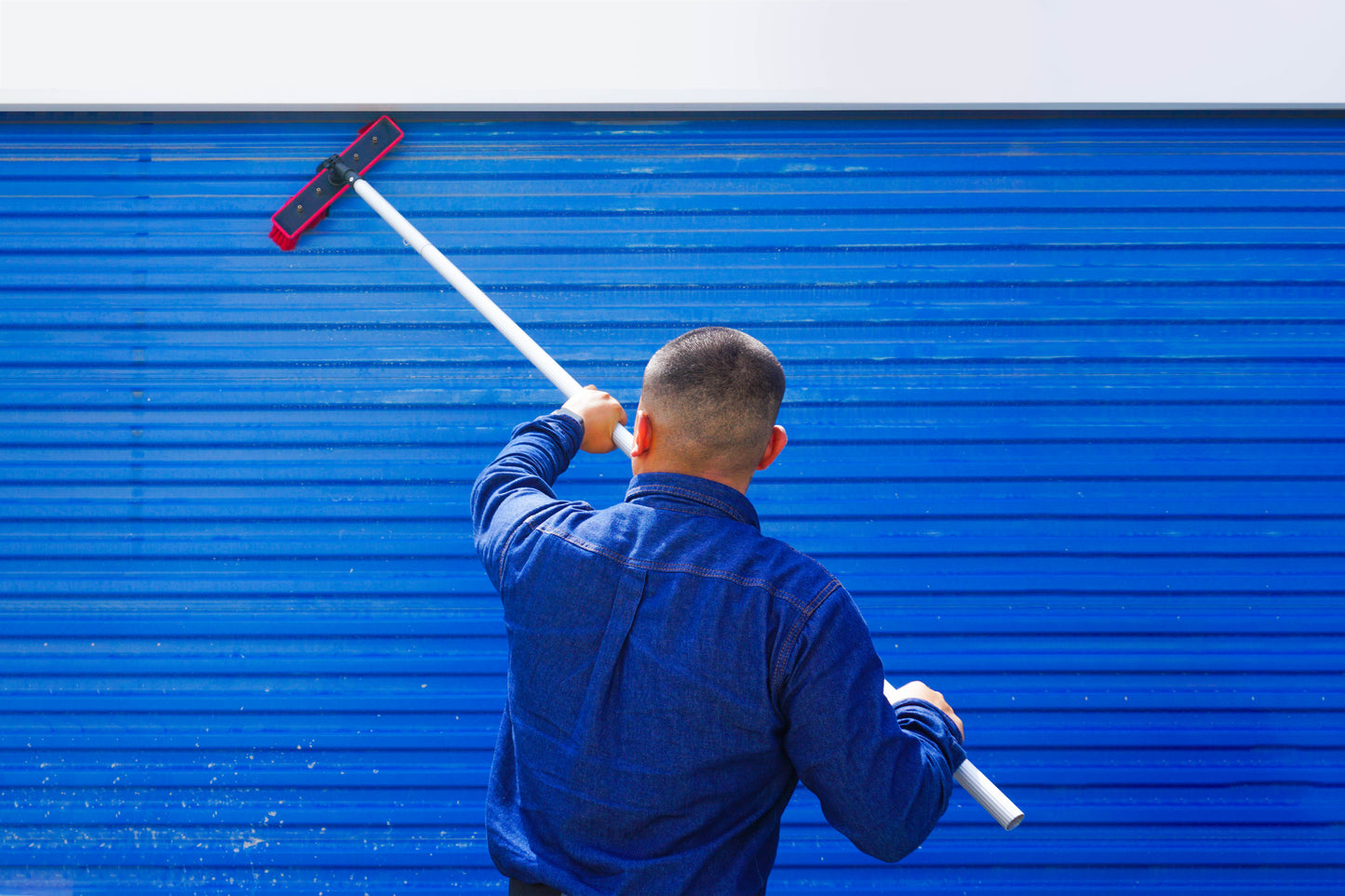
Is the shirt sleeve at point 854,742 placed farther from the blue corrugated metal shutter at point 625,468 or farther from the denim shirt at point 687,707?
the blue corrugated metal shutter at point 625,468

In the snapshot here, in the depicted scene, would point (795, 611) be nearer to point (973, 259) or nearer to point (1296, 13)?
point (973, 259)

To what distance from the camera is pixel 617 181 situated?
300 cm

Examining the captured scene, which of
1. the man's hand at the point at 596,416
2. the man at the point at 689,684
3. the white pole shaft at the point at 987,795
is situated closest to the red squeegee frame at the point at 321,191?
the man's hand at the point at 596,416

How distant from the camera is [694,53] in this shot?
2879 mm

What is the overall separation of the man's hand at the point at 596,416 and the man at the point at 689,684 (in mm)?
420

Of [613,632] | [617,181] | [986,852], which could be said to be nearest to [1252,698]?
[986,852]

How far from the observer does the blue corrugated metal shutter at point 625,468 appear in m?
2.96

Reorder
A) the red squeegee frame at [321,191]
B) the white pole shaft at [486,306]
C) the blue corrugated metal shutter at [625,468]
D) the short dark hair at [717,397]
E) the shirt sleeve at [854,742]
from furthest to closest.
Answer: the blue corrugated metal shutter at [625,468], the red squeegee frame at [321,191], the white pole shaft at [486,306], the short dark hair at [717,397], the shirt sleeve at [854,742]

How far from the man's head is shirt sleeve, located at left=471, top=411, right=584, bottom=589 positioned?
0.30m

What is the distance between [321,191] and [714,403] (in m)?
2.04

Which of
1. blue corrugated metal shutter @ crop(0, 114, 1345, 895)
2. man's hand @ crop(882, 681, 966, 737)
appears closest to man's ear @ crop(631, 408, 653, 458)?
man's hand @ crop(882, 681, 966, 737)

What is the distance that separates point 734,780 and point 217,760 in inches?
95.2

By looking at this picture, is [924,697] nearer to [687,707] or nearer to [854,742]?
[854,742]

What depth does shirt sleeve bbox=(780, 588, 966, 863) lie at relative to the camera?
138cm
